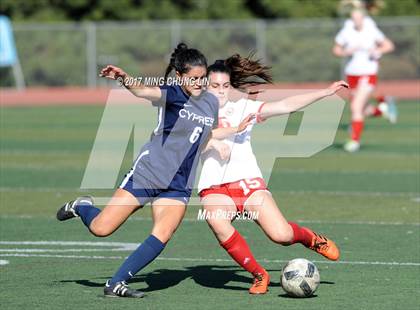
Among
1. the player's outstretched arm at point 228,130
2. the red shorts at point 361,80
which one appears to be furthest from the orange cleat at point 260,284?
the red shorts at point 361,80

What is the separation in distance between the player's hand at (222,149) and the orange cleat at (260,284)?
0.91m

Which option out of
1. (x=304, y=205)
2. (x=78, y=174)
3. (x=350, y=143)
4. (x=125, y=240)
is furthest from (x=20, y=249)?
(x=350, y=143)

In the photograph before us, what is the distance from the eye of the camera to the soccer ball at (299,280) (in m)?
7.97

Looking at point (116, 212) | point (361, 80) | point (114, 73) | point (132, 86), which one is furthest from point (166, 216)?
point (361, 80)

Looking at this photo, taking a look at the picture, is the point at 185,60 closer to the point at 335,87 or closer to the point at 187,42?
the point at 335,87

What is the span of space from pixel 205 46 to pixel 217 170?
2886 centimetres

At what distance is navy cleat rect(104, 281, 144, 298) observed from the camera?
7977 millimetres

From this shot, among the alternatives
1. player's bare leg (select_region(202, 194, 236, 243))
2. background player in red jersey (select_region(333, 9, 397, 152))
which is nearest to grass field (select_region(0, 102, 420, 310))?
player's bare leg (select_region(202, 194, 236, 243))

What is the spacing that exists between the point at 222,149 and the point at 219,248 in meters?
2.21

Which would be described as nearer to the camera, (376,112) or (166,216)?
(166,216)

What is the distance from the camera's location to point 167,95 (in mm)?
8008

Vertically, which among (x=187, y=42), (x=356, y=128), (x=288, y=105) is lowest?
(x=187, y=42)

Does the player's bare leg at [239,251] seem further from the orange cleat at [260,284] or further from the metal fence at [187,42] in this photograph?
the metal fence at [187,42]

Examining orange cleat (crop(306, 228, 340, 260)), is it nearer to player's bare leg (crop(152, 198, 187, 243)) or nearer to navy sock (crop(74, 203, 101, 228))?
player's bare leg (crop(152, 198, 187, 243))
